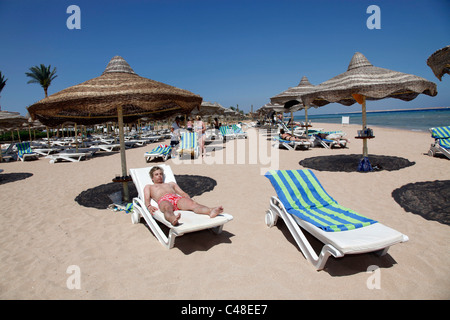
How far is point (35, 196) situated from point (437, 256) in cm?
680

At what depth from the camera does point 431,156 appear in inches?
307

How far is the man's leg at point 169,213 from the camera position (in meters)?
2.88

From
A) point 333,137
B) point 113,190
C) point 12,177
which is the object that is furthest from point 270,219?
point 333,137

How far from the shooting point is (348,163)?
23.6 ft

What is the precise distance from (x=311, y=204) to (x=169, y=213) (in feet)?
5.94

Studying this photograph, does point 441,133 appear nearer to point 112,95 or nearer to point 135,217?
point 135,217

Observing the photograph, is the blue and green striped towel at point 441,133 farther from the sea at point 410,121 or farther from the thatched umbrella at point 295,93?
the sea at point 410,121

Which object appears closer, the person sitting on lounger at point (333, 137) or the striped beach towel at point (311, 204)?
the striped beach towel at point (311, 204)

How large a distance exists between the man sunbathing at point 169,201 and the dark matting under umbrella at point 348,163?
436cm

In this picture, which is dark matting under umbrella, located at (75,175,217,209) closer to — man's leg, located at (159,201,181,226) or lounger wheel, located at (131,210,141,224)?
lounger wheel, located at (131,210,141,224)

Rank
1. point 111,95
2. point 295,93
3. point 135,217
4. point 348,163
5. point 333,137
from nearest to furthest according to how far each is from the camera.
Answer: point 111,95, point 135,217, point 348,163, point 333,137, point 295,93

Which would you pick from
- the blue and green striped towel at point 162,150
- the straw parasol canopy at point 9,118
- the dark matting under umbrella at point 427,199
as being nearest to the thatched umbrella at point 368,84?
the dark matting under umbrella at point 427,199

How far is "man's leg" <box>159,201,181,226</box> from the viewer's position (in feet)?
9.45

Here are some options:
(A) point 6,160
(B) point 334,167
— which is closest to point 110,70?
(B) point 334,167
